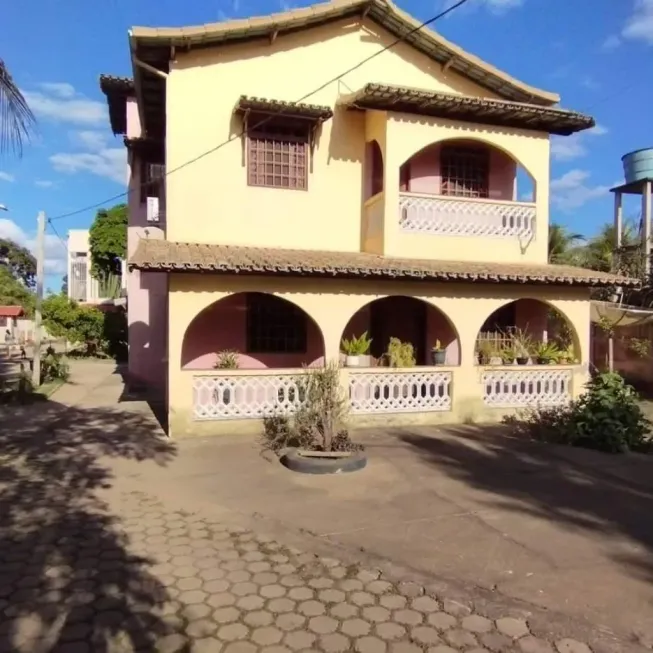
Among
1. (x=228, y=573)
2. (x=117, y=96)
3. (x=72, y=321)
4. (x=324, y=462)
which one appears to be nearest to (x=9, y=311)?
(x=72, y=321)

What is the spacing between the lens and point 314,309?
1090 centimetres

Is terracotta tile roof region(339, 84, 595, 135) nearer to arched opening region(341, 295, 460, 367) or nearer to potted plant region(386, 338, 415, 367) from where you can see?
arched opening region(341, 295, 460, 367)

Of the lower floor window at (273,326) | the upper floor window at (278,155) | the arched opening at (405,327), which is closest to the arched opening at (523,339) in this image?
the arched opening at (405,327)

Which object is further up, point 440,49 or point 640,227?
point 440,49

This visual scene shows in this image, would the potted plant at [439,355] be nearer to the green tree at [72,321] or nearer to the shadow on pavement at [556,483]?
the shadow on pavement at [556,483]

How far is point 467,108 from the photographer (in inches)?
467

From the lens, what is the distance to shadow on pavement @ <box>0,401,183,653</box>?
393cm

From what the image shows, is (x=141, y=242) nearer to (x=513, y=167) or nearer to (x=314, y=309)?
(x=314, y=309)

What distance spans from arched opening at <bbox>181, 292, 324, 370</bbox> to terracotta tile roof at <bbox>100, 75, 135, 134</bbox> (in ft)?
26.4

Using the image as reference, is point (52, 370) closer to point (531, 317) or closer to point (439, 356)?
point (439, 356)

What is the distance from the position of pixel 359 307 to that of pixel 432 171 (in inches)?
163

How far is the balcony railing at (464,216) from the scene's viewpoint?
480 inches

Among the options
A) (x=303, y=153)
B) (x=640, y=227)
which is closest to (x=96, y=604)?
(x=303, y=153)

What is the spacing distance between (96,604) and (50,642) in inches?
19.6
